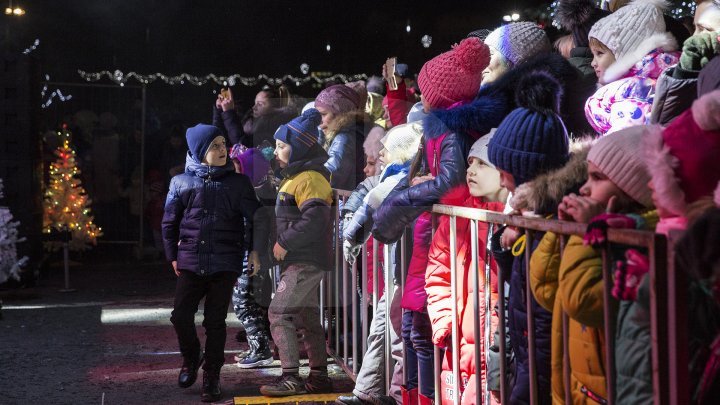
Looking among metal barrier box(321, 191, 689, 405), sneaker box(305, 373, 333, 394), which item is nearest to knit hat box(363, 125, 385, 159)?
metal barrier box(321, 191, 689, 405)


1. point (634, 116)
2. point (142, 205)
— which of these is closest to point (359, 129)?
point (634, 116)

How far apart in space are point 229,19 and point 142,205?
5.68 metres

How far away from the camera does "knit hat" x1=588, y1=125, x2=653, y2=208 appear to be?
3188mm

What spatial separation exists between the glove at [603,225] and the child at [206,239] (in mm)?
4533

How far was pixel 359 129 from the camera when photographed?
9.01 meters

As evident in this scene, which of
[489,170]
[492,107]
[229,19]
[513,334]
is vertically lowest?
[513,334]

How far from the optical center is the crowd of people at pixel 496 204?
9.81 ft

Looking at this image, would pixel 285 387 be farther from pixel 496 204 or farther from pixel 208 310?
pixel 496 204

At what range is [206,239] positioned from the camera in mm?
7301

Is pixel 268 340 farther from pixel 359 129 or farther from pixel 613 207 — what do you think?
pixel 613 207

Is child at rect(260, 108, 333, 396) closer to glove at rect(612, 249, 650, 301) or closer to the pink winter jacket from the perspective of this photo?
the pink winter jacket

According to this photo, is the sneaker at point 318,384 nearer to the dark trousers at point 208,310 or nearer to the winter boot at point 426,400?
the dark trousers at point 208,310

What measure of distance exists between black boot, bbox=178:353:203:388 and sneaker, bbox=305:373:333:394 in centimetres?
81

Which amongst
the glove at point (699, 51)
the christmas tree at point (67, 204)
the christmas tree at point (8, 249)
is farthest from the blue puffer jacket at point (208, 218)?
the christmas tree at point (67, 204)
